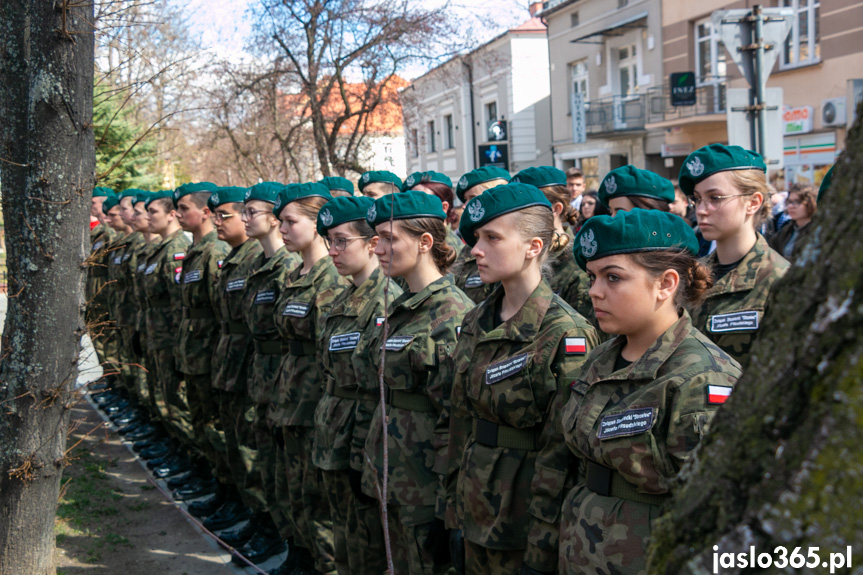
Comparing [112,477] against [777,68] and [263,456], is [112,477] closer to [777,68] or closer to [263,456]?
[263,456]

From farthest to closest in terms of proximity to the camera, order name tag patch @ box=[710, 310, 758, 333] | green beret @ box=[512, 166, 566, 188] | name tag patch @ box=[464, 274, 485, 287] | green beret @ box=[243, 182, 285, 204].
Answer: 1. name tag patch @ box=[464, 274, 485, 287]
2. green beret @ box=[243, 182, 285, 204]
3. green beret @ box=[512, 166, 566, 188]
4. name tag patch @ box=[710, 310, 758, 333]

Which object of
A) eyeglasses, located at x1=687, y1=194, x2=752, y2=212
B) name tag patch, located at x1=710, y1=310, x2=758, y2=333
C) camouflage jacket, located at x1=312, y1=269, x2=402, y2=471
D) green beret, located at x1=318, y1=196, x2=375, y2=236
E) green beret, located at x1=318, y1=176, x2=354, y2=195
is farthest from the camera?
green beret, located at x1=318, y1=176, x2=354, y2=195

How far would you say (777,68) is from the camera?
1841 cm

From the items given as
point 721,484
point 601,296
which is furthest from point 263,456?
point 721,484

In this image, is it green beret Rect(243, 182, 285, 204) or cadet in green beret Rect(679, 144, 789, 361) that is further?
green beret Rect(243, 182, 285, 204)

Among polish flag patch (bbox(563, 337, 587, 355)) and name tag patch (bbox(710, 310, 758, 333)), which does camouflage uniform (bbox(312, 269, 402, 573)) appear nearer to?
polish flag patch (bbox(563, 337, 587, 355))

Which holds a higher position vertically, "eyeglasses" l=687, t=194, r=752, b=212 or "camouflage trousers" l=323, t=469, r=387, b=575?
"eyeglasses" l=687, t=194, r=752, b=212

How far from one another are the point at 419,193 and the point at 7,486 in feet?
6.94

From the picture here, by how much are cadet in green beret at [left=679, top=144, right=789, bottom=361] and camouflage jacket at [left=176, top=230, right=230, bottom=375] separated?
3.84 meters

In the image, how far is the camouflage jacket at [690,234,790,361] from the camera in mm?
3402

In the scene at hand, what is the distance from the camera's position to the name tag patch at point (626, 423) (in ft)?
7.39

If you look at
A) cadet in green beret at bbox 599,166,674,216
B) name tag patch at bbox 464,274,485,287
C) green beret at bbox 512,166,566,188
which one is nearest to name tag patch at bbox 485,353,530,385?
cadet in green beret at bbox 599,166,674,216

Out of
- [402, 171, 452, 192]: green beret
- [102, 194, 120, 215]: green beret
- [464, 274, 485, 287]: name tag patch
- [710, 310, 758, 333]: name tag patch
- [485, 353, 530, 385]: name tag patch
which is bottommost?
[485, 353, 530, 385]: name tag patch

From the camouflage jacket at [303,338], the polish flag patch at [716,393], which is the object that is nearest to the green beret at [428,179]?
the camouflage jacket at [303,338]
